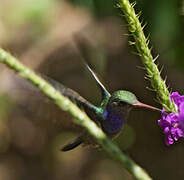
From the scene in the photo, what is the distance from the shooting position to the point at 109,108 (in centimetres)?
171

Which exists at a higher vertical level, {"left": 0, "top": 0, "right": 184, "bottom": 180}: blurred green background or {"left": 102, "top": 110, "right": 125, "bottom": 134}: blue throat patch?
{"left": 102, "top": 110, "right": 125, "bottom": 134}: blue throat patch

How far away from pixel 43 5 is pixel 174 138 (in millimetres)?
2565

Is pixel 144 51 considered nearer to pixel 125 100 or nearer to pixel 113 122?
pixel 125 100

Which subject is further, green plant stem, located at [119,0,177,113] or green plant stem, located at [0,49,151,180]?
green plant stem, located at [119,0,177,113]

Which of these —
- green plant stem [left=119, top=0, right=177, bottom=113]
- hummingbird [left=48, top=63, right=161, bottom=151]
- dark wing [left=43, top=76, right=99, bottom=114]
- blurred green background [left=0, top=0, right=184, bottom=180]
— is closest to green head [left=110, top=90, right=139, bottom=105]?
hummingbird [left=48, top=63, right=161, bottom=151]

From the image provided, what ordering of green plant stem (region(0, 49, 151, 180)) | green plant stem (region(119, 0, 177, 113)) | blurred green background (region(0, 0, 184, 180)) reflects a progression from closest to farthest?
green plant stem (region(0, 49, 151, 180)) → green plant stem (region(119, 0, 177, 113)) → blurred green background (region(0, 0, 184, 180))

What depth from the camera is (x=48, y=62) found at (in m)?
4.71

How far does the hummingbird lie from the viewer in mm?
1551

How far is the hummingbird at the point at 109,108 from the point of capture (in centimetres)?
155

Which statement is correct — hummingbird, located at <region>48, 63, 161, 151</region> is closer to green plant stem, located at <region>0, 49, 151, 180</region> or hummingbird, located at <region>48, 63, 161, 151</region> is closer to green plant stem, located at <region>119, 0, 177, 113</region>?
green plant stem, located at <region>119, 0, 177, 113</region>

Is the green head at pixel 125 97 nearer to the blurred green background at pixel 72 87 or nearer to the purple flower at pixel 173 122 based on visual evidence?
the purple flower at pixel 173 122

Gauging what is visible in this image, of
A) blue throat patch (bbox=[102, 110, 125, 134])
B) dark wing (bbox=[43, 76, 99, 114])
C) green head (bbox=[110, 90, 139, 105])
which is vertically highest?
dark wing (bbox=[43, 76, 99, 114])

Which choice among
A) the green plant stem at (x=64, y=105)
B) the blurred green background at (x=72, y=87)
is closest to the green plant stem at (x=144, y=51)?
the green plant stem at (x=64, y=105)

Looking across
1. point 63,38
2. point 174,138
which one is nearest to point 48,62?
point 63,38
